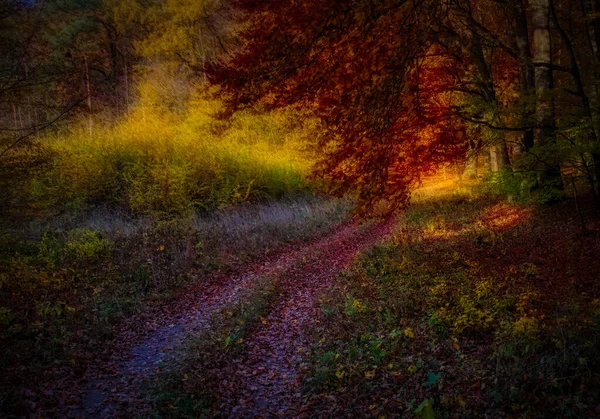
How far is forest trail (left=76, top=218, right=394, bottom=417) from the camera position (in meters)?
5.19

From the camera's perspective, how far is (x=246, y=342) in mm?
6711

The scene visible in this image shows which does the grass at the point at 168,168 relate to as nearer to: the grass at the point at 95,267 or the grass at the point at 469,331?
the grass at the point at 95,267

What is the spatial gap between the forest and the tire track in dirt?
41 mm

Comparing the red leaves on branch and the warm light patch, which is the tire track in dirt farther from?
the warm light patch

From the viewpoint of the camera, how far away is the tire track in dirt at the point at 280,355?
5.12 metres

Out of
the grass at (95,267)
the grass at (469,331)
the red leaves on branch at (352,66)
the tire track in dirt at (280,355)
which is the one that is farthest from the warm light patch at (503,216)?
the grass at (95,267)

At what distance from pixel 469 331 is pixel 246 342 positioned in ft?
11.8

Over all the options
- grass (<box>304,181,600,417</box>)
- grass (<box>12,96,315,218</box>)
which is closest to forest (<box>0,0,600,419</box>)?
grass (<box>304,181,600,417</box>)

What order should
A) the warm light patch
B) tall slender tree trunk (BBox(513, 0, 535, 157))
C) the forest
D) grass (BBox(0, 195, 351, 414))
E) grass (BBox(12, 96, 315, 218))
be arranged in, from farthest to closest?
grass (BBox(12, 96, 315, 218)) < the warm light patch < tall slender tree trunk (BBox(513, 0, 535, 157)) < grass (BBox(0, 195, 351, 414)) < the forest

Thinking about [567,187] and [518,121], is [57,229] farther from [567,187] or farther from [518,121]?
[567,187]

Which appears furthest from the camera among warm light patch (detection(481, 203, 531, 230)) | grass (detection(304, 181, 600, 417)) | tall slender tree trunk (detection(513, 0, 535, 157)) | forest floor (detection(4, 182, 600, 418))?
warm light patch (detection(481, 203, 531, 230))

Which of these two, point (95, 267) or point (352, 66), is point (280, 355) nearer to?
point (352, 66)

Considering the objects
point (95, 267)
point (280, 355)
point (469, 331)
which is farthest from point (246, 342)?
point (95, 267)

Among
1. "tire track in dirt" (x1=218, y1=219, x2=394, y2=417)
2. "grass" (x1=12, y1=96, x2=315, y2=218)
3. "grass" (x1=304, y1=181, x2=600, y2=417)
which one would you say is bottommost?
"tire track in dirt" (x1=218, y1=219, x2=394, y2=417)
